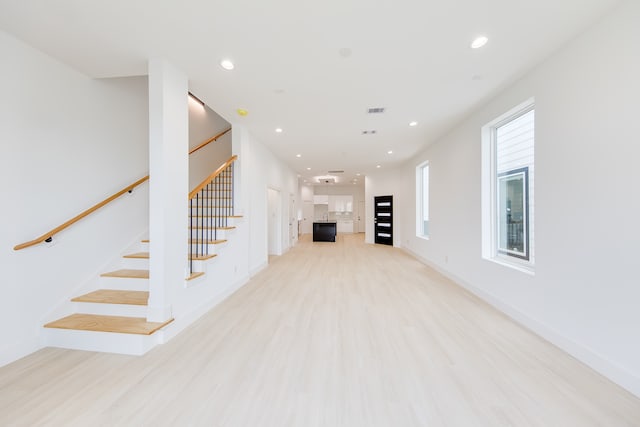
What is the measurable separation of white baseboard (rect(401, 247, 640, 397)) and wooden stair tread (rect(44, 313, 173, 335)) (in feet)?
12.6

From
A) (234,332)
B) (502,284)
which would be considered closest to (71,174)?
(234,332)

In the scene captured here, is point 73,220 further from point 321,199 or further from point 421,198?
point 321,199

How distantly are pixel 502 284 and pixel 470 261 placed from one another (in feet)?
2.68

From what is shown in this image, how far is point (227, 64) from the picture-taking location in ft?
8.18

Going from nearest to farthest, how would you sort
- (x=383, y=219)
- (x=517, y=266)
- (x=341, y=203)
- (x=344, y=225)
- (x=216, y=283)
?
(x=517, y=266) → (x=216, y=283) → (x=383, y=219) → (x=341, y=203) → (x=344, y=225)

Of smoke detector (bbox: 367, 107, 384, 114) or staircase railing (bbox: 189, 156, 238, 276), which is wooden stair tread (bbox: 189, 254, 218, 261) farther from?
smoke detector (bbox: 367, 107, 384, 114)

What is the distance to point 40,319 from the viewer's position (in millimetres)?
2225

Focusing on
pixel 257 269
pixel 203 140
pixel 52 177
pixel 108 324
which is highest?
pixel 203 140

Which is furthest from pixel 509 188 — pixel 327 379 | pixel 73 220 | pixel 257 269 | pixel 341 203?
pixel 341 203

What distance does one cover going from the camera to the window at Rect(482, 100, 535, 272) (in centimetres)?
282

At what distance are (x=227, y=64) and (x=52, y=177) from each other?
6.94ft

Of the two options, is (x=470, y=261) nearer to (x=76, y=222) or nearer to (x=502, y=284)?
(x=502, y=284)

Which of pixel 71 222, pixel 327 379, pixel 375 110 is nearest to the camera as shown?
pixel 327 379

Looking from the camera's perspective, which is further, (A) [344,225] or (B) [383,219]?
(A) [344,225]
